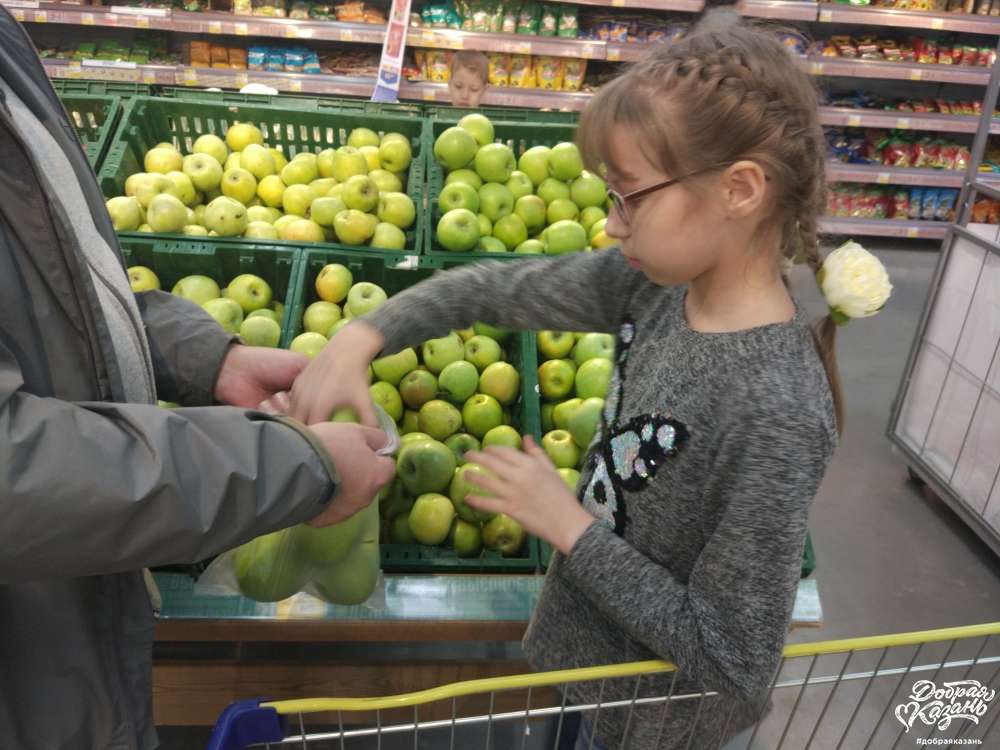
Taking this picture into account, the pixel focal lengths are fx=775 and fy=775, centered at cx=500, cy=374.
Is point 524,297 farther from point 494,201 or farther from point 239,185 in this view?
point 239,185

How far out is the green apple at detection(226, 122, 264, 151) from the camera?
2738mm

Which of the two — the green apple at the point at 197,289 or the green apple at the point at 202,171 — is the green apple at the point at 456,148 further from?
the green apple at the point at 197,289

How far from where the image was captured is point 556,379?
7.02 feet

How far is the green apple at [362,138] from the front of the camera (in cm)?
280

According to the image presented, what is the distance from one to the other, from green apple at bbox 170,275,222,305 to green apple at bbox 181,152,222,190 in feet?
1.68

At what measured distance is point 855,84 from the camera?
20.6 feet

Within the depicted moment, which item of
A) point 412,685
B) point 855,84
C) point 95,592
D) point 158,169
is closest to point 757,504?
point 95,592

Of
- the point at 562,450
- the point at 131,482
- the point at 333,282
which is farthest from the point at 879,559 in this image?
the point at 131,482

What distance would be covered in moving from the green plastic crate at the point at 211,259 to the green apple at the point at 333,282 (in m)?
0.07

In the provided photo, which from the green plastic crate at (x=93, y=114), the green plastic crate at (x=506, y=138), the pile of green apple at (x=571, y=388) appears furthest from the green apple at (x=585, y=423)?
the green plastic crate at (x=93, y=114)

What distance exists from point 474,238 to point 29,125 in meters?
1.38

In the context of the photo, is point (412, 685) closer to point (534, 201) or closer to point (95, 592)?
point (95, 592)

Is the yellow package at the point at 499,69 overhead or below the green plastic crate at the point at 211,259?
overhead

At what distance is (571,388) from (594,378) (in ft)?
0.38
